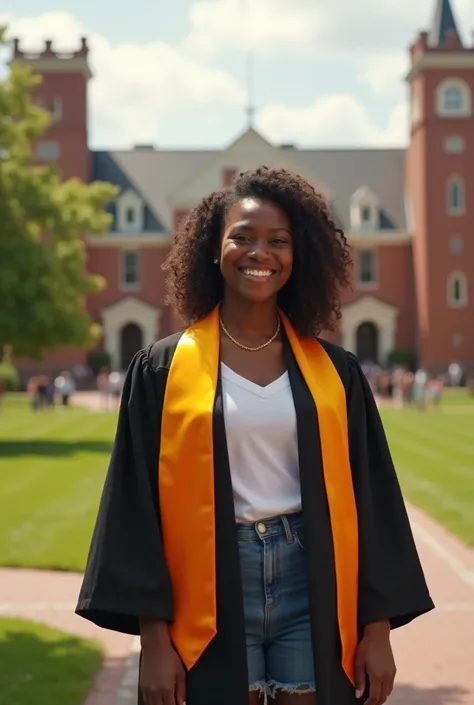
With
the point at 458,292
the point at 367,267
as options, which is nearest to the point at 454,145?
the point at 458,292

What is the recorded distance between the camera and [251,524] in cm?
324

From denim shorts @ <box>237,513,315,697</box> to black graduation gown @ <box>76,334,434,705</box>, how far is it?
0.20 ft

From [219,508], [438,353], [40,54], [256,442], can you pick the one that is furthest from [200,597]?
[40,54]

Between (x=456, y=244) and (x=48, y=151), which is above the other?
(x=48, y=151)

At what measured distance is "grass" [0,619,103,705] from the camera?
6.08 metres

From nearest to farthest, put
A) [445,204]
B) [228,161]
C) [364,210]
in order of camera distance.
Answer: [445,204]
[228,161]
[364,210]

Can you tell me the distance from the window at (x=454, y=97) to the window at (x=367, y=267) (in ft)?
26.5

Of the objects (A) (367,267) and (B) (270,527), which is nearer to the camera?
(B) (270,527)

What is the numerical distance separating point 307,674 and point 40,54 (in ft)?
184

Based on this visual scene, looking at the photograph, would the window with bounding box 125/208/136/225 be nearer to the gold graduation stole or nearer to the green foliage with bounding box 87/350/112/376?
the green foliage with bounding box 87/350/112/376

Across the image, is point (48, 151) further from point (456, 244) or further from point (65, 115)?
point (456, 244)

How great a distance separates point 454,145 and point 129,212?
1670cm

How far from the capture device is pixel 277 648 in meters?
3.24

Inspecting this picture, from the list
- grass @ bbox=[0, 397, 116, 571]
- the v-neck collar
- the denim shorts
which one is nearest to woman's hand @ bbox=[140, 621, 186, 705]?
the denim shorts
